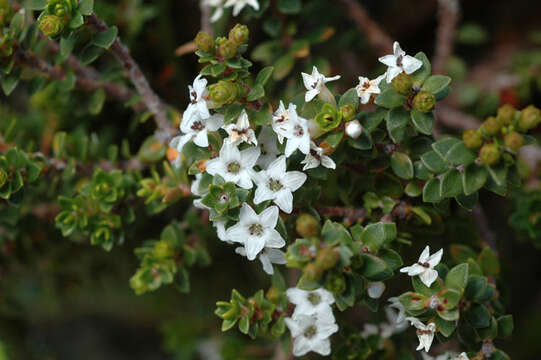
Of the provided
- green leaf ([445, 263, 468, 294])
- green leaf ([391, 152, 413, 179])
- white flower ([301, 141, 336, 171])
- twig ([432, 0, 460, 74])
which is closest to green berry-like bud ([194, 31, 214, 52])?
white flower ([301, 141, 336, 171])

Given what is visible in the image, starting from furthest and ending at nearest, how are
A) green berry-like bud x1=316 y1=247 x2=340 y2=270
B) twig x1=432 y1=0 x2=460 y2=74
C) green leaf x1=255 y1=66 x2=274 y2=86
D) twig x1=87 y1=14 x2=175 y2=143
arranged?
twig x1=432 y1=0 x2=460 y2=74
twig x1=87 y1=14 x2=175 y2=143
green leaf x1=255 y1=66 x2=274 y2=86
green berry-like bud x1=316 y1=247 x2=340 y2=270

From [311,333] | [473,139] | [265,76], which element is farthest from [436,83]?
[311,333]

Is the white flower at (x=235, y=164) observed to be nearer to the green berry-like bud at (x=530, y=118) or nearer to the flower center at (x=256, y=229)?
the flower center at (x=256, y=229)

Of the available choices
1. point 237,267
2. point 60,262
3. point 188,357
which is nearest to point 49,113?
point 60,262

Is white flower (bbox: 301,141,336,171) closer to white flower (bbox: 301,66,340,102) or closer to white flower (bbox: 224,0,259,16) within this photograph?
white flower (bbox: 301,66,340,102)

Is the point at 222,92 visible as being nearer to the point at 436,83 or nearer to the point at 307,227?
the point at 307,227

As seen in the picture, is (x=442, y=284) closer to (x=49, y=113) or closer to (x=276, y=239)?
(x=276, y=239)

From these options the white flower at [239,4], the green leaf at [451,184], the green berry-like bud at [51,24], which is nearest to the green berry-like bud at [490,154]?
the green leaf at [451,184]

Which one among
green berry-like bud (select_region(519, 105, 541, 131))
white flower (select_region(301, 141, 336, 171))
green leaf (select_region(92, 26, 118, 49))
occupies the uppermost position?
green leaf (select_region(92, 26, 118, 49))

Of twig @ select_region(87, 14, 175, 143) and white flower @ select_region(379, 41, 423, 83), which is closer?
white flower @ select_region(379, 41, 423, 83)
